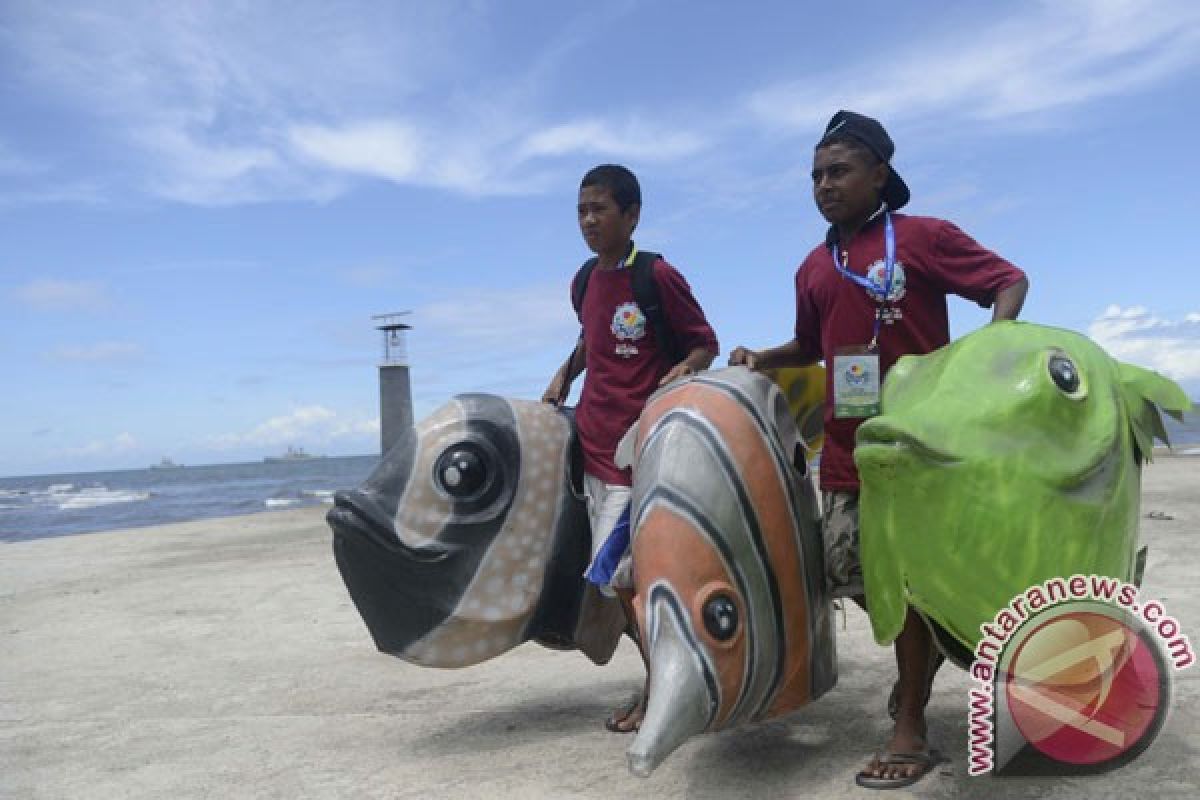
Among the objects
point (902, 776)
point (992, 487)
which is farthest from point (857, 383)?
point (902, 776)

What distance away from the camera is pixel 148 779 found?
12.1ft

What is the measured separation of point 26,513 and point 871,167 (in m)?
36.6

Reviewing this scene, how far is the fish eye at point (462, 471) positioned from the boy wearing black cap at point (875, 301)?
1222mm

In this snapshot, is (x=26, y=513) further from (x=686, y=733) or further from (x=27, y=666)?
(x=686, y=733)

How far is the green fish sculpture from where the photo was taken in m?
2.34

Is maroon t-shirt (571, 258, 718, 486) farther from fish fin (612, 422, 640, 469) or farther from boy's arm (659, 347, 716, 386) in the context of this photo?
fish fin (612, 422, 640, 469)

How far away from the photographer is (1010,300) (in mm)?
2967

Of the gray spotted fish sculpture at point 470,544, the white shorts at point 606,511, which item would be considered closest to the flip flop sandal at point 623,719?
the gray spotted fish sculpture at point 470,544

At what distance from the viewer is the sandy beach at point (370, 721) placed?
324 cm

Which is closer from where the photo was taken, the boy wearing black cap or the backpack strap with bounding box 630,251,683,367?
the boy wearing black cap

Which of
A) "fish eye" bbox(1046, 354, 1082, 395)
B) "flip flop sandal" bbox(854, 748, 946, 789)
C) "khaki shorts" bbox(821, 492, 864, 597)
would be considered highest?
"fish eye" bbox(1046, 354, 1082, 395)

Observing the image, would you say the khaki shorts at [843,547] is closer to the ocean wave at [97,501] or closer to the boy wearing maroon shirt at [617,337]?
the boy wearing maroon shirt at [617,337]

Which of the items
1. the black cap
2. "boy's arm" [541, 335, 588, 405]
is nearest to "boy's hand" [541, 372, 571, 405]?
"boy's arm" [541, 335, 588, 405]

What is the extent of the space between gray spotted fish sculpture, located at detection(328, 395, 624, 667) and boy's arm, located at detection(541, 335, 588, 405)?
1.33 feet
